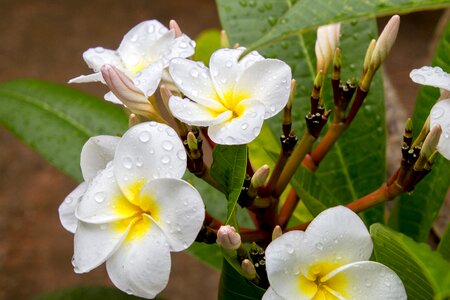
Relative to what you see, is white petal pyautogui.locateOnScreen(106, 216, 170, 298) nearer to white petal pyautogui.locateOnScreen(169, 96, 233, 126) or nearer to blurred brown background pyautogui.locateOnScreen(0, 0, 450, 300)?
white petal pyautogui.locateOnScreen(169, 96, 233, 126)

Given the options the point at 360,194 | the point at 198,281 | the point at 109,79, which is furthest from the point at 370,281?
the point at 198,281

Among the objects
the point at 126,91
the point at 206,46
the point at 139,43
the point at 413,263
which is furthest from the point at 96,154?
the point at 206,46

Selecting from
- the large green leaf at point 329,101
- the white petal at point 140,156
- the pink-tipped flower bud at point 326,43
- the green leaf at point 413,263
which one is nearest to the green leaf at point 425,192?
the large green leaf at point 329,101

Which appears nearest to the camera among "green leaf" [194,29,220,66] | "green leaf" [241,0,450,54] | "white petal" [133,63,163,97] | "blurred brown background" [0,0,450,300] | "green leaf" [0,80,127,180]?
"green leaf" [241,0,450,54]

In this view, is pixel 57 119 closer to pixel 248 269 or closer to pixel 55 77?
pixel 248 269

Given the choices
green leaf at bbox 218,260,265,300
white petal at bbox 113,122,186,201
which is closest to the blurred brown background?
green leaf at bbox 218,260,265,300
